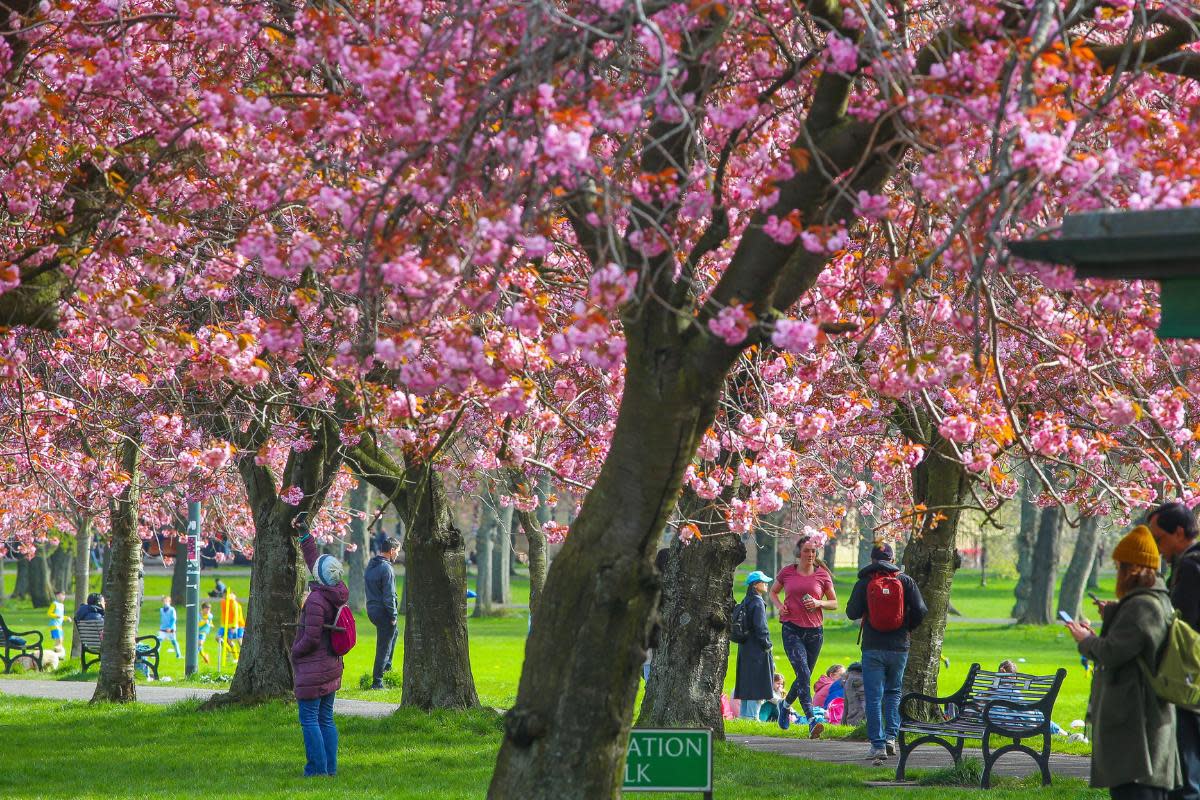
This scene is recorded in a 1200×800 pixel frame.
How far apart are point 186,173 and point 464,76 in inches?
121

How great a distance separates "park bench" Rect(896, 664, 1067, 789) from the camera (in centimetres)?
1087

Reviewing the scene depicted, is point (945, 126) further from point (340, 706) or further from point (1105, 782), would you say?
point (340, 706)

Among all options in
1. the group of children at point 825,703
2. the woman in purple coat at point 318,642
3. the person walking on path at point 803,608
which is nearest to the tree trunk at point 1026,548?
the group of children at point 825,703

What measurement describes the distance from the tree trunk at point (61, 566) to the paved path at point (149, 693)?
21144 millimetres

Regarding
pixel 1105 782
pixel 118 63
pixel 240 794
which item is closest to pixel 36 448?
pixel 240 794

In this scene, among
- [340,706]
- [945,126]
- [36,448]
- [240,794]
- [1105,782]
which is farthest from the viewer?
[340,706]

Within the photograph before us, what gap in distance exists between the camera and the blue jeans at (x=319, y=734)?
11195 millimetres

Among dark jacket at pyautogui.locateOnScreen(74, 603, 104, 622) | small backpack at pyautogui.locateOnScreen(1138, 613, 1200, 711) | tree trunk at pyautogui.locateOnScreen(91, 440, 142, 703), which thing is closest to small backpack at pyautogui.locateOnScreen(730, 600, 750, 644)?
tree trunk at pyautogui.locateOnScreen(91, 440, 142, 703)

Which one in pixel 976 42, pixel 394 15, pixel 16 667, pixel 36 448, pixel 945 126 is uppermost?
pixel 394 15

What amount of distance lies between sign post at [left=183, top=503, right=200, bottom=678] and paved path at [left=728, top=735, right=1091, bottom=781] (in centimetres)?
847

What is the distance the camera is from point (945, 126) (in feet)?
18.7

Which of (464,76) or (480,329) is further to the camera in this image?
(480,329)

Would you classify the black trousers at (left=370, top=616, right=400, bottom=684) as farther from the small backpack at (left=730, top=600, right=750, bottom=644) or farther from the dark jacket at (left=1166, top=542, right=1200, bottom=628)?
the dark jacket at (left=1166, top=542, right=1200, bottom=628)

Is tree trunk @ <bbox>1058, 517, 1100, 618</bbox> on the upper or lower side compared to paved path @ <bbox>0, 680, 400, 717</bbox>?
upper
